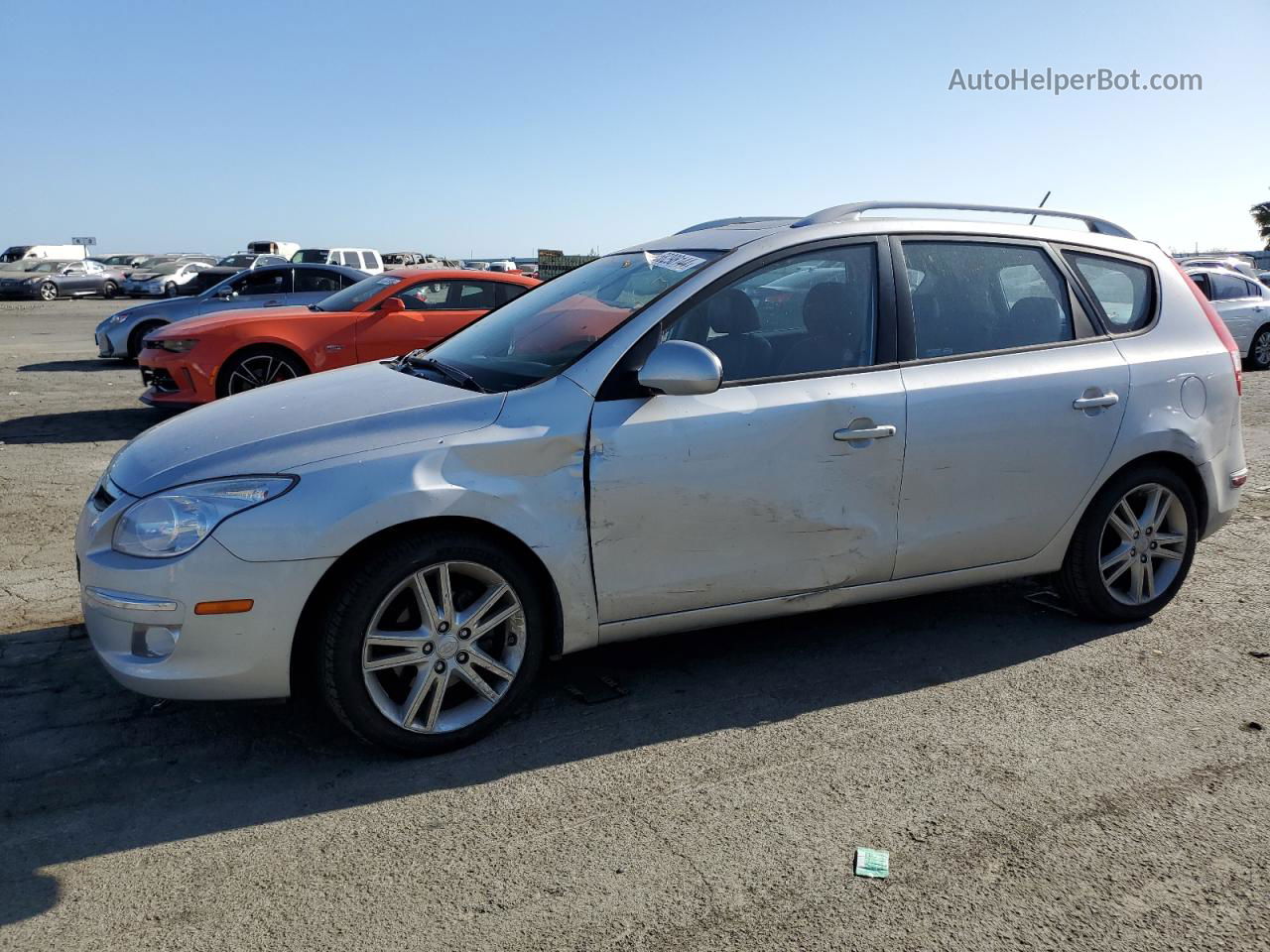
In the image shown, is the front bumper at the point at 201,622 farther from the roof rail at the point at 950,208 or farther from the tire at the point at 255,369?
the tire at the point at 255,369

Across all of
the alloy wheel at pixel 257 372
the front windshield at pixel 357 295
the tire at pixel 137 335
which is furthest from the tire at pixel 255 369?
the tire at pixel 137 335

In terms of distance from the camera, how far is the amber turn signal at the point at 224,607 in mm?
3402

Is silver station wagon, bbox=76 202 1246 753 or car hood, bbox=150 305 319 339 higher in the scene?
car hood, bbox=150 305 319 339

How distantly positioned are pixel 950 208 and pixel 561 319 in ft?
5.88

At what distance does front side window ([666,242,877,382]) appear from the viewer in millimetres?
4141

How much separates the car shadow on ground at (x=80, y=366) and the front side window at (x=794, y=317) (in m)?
13.2

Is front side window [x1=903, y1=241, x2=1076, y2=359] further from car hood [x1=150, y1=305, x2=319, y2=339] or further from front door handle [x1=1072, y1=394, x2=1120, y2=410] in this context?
car hood [x1=150, y1=305, x2=319, y2=339]

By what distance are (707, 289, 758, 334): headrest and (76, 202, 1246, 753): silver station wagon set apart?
13 mm

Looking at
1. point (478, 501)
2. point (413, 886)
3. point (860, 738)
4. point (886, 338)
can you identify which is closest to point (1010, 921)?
point (860, 738)

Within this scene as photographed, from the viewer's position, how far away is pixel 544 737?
12.6 ft

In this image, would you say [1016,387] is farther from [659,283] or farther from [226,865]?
[226,865]

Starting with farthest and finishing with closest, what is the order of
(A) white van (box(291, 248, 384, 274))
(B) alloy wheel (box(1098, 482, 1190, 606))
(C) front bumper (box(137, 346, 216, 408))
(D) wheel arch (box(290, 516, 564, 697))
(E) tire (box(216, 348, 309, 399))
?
1. (A) white van (box(291, 248, 384, 274))
2. (E) tire (box(216, 348, 309, 399))
3. (C) front bumper (box(137, 346, 216, 408))
4. (B) alloy wheel (box(1098, 482, 1190, 606))
5. (D) wheel arch (box(290, 516, 564, 697))

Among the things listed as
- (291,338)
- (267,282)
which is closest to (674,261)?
(291,338)

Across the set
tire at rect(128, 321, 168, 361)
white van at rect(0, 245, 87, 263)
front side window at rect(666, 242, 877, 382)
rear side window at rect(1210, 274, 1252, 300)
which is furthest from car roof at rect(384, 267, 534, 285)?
white van at rect(0, 245, 87, 263)
